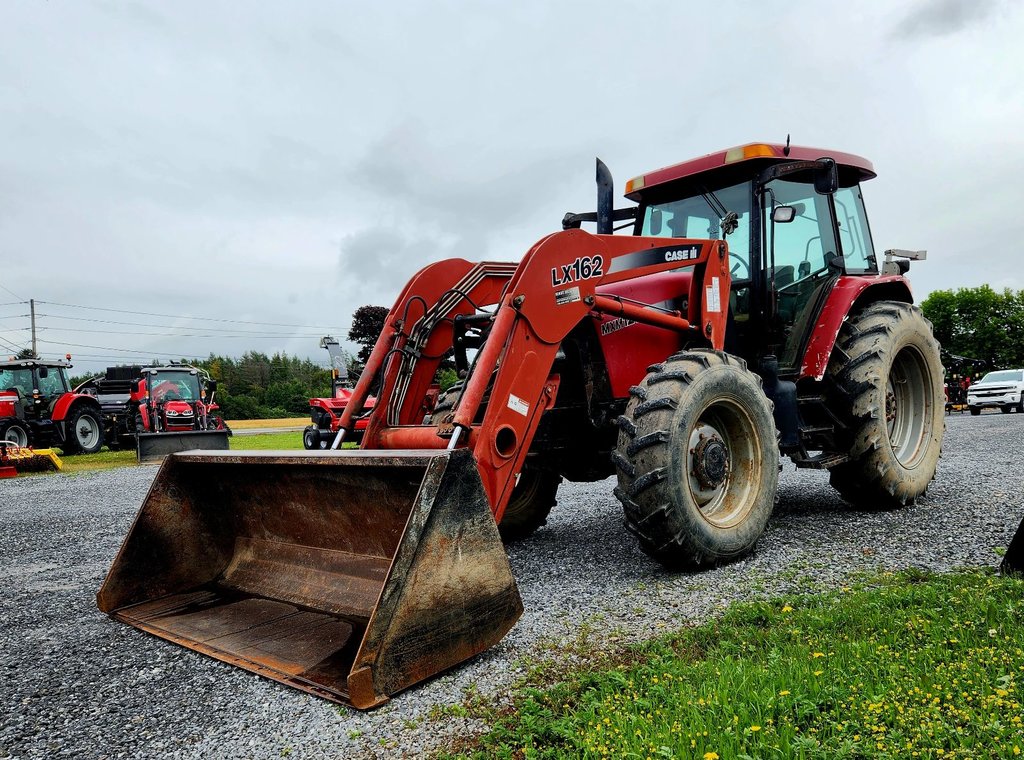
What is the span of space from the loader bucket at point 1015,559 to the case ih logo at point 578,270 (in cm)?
246

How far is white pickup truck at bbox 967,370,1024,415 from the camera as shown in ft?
76.4

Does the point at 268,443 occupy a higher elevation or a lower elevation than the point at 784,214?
lower

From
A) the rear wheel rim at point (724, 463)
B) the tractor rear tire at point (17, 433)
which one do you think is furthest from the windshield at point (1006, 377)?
the tractor rear tire at point (17, 433)

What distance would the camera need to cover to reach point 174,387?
1869cm

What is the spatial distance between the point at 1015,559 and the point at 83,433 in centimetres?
1990

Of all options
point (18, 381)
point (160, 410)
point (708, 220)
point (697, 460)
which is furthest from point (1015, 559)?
point (18, 381)

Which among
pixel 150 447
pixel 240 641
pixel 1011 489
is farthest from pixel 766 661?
pixel 150 447

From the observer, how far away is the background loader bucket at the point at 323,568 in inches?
110

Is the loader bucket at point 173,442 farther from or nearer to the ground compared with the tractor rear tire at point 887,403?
nearer to the ground

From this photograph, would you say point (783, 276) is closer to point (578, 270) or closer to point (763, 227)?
point (763, 227)

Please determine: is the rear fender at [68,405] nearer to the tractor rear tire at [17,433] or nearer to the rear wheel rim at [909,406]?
the tractor rear tire at [17,433]

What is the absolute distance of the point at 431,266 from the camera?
4773 millimetres

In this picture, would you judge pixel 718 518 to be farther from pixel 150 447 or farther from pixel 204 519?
pixel 150 447

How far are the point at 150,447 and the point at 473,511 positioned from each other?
1468 cm
